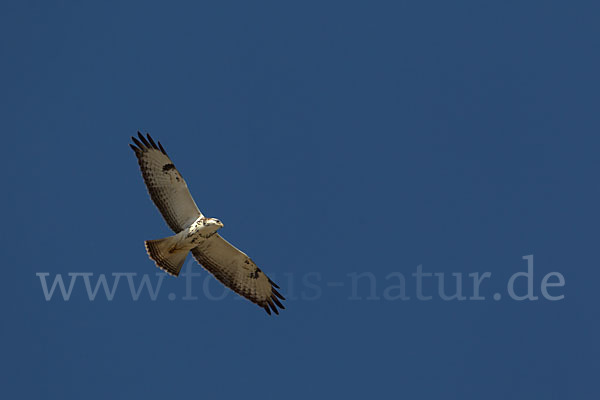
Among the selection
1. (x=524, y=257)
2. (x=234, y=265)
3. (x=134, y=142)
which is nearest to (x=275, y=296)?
(x=234, y=265)

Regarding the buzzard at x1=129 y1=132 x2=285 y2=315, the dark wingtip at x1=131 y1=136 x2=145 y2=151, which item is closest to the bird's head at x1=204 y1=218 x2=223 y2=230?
the buzzard at x1=129 y1=132 x2=285 y2=315

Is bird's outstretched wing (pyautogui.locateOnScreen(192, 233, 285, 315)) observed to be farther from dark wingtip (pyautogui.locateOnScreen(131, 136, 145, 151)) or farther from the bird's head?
dark wingtip (pyautogui.locateOnScreen(131, 136, 145, 151))

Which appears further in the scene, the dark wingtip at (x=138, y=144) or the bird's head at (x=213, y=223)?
the dark wingtip at (x=138, y=144)

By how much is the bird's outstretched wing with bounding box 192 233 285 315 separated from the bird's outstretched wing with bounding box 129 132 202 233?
0.54 m

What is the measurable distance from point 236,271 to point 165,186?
77.7 inches

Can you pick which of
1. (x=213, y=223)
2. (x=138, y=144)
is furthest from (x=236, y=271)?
(x=138, y=144)

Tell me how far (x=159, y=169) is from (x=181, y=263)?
1.58 m

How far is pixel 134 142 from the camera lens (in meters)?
14.9

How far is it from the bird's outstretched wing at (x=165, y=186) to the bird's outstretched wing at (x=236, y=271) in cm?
54

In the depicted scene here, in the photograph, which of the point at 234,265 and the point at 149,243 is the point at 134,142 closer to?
the point at 149,243

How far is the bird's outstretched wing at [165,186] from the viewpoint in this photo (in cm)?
1487

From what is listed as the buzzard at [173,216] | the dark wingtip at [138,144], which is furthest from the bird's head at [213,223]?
the dark wingtip at [138,144]

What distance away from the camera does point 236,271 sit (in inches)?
619

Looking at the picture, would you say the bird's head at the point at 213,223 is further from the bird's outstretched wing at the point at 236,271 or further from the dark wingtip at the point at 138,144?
the dark wingtip at the point at 138,144
